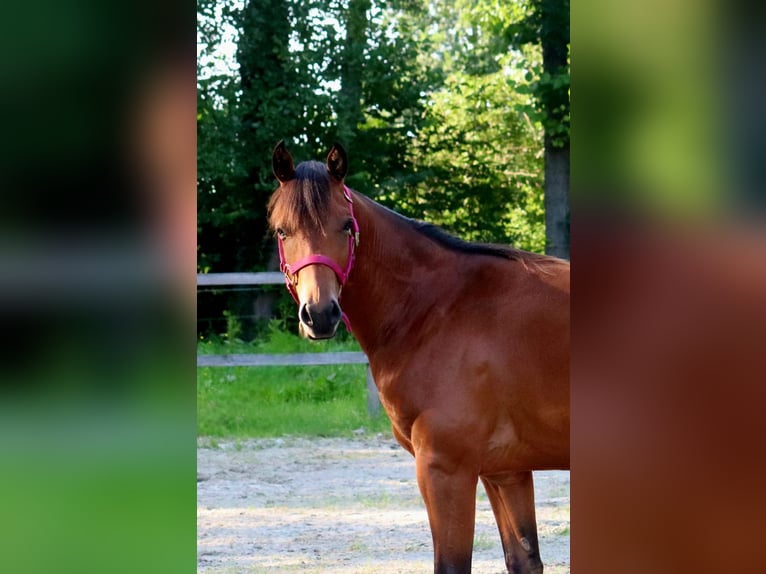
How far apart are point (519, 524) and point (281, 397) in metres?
5.25

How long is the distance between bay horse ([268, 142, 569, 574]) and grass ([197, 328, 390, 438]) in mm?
4219

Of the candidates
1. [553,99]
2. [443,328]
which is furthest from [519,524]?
[553,99]

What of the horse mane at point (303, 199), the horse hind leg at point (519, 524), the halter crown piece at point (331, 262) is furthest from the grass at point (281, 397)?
the horse mane at point (303, 199)

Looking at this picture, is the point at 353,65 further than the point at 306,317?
Yes

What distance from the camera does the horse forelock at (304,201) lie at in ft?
9.50

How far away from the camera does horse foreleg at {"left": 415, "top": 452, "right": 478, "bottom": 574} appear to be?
2.82m

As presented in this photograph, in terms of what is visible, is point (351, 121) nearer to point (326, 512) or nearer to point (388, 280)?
point (326, 512)

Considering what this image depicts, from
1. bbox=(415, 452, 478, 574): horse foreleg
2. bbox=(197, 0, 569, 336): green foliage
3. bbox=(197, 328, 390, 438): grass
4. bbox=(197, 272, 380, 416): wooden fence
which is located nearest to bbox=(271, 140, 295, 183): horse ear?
bbox=(415, 452, 478, 574): horse foreleg

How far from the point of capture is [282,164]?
119 inches

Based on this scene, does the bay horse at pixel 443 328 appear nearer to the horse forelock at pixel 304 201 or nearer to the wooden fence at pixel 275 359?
the horse forelock at pixel 304 201

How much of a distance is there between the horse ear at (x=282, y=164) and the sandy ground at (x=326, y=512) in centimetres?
197
